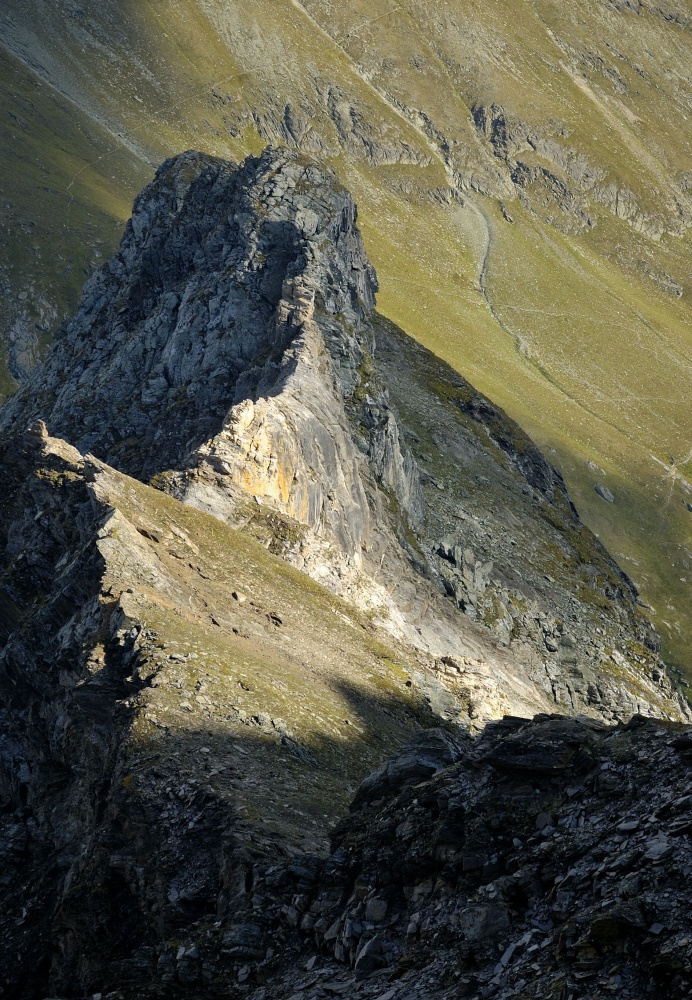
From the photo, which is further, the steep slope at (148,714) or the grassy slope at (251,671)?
the grassy slope at (251,671)

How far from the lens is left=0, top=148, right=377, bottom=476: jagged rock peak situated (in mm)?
61125

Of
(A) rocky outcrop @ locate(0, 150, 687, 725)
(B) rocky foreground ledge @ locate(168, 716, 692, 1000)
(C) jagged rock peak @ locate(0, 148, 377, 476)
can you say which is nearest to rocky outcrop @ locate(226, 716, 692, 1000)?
(B) rocky foreground ledge @ locate(168, 716, 692, 1000)

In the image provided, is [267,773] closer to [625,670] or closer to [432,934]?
[432,934]

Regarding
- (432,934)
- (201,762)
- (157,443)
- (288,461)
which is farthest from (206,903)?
(157,443)

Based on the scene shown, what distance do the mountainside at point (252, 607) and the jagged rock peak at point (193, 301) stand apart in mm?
256

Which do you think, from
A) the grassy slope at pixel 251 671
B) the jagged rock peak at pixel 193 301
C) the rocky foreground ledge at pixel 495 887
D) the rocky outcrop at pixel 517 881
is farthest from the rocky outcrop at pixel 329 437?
the rocky outcrop at pixel 517 881

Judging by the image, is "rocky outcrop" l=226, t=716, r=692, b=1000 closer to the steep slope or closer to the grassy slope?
the steep slope

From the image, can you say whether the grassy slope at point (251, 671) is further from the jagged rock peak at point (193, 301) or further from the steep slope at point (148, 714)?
the jagged rock peak at point (193, 301)

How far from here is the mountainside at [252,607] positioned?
22031 millimetres

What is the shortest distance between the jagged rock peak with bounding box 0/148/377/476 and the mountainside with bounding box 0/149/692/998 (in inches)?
10.1

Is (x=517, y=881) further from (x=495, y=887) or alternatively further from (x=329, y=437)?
(x=329, y=437)

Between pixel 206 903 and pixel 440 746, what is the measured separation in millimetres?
6284

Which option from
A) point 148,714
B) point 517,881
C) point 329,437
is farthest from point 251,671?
point 329,437

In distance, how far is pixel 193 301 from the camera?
66250 millimetres
